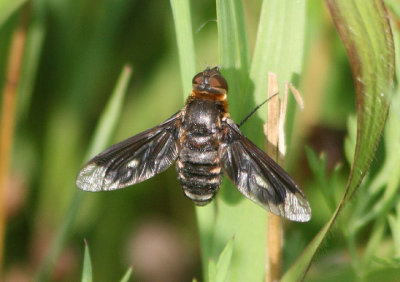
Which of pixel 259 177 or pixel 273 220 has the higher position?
pixel 259 177

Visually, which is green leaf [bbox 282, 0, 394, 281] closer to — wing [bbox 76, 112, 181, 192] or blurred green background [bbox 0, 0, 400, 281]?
wing [bbox 76, 112, 181, 192]

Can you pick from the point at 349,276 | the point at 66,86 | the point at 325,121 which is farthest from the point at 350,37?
the point at 66,86

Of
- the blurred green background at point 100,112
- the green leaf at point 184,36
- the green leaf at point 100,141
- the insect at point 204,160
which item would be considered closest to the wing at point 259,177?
the insect at point 204,160

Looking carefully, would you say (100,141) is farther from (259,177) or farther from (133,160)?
(259,177)

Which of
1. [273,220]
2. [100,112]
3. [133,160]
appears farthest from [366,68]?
[100,112]

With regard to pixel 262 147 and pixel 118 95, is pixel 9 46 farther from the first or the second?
pixel 262 147

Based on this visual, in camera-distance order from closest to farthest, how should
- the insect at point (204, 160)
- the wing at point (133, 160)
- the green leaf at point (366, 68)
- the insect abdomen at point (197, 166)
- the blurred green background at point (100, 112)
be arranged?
the green leaf at point (366, 68)
the insect at point (204, 160)
the insect abdomen at point (197, 166)
the wing at point (133, 160)
the blurred green background at point (100, 112)

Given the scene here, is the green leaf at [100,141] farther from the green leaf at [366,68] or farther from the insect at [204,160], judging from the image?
the green leaf at [366,68]
